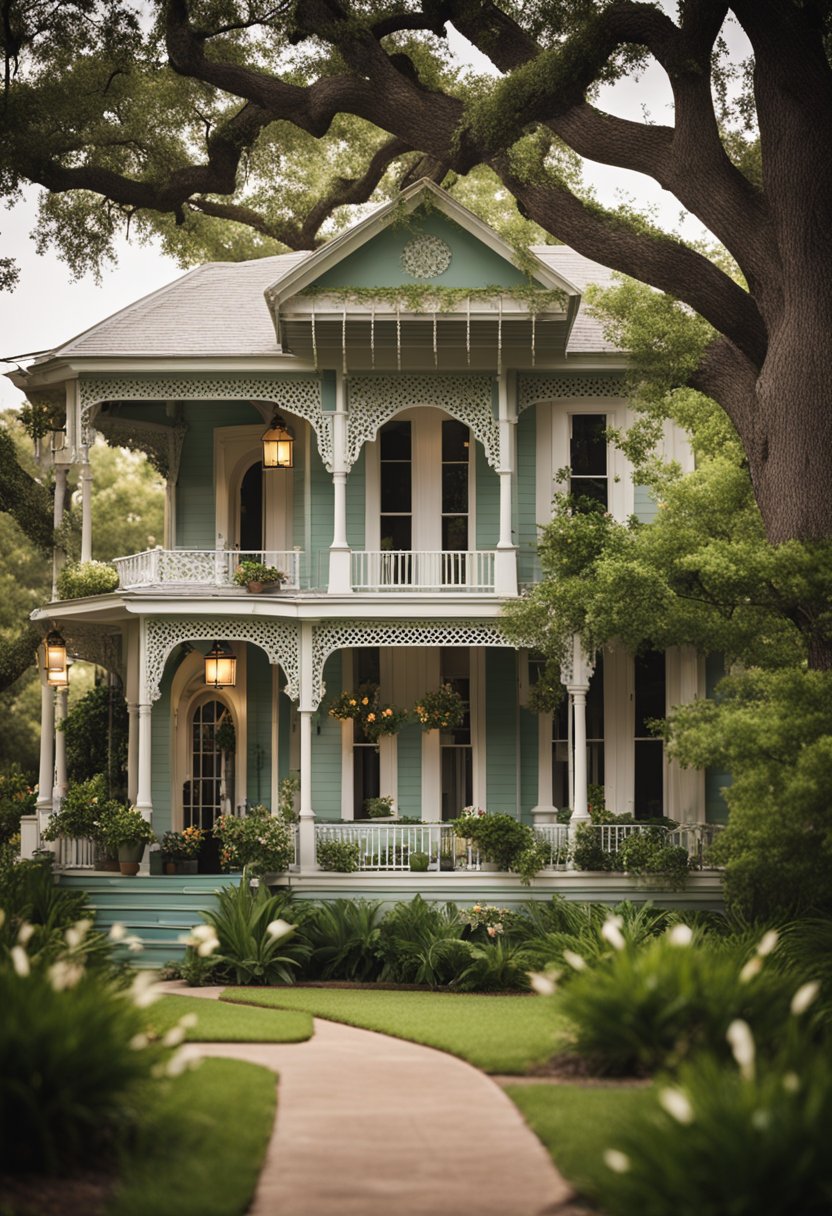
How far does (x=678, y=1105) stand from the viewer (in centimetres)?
757

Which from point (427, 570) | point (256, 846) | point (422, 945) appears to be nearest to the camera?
point (422, 945)

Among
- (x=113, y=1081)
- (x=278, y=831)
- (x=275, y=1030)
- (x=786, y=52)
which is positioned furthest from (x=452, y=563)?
(x=113, y=1081)

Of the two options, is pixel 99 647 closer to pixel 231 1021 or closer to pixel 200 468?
pixel 200 468

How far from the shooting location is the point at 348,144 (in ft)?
104

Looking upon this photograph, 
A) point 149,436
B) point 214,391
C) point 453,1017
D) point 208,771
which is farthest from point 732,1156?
point 149,436

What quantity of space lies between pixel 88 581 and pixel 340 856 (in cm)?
523

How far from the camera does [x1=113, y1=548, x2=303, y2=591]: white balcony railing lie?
22.0 metres

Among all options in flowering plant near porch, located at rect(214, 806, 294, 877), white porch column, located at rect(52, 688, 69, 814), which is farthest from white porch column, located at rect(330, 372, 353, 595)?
white porch column, located at rect(52, 688, 69, 814)

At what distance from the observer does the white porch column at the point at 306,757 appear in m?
21.0

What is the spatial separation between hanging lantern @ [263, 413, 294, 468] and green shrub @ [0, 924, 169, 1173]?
13.5 m

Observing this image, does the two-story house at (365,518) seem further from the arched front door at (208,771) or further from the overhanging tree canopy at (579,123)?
the overhanging tree canopy at (579,123)

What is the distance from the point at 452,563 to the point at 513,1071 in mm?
11215

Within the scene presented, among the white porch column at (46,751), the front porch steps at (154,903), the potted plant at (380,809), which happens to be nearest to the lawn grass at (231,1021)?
the front porch steps at (154,903)

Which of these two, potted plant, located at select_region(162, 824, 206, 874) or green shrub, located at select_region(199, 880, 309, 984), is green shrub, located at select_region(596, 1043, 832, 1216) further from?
potted plant, located at select_region(162, 824, 206, 874)
